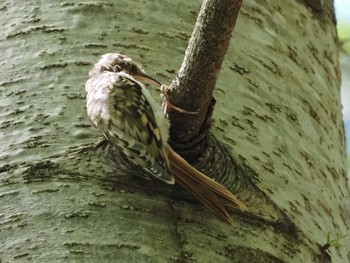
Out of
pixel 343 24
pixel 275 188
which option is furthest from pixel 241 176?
pixel 343 24

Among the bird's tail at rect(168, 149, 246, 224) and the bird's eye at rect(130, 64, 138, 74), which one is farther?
the bird's eye at rect(130, 64, 138, 74)

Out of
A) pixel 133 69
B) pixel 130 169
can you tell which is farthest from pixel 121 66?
pixel 130 169

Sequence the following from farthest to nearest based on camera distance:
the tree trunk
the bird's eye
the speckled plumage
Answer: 1. the bird's eye
2. the speckled plumage
3. the tree trunk

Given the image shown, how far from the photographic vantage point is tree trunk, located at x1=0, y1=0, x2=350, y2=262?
0.97 metres

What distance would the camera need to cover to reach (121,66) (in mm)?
1270

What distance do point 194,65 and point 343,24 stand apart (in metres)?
1.24

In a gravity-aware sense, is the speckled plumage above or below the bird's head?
below

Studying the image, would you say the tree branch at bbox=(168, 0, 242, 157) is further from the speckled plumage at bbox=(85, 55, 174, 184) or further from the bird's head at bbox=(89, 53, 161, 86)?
the bird's head at bbox=(89, 53, 161, 86)

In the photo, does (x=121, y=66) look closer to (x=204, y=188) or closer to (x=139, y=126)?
(x=139, y=126)

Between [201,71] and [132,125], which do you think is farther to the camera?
[132,125]

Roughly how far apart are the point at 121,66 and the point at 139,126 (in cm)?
10

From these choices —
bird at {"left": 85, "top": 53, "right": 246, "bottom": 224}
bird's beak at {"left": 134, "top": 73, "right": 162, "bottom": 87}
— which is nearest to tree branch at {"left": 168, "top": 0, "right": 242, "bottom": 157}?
bird at {"left": 85, "top": 53, "right": 246, "bottom": 224}

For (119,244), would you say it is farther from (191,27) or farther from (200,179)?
(191,27)

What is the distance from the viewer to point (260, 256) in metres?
1.03
